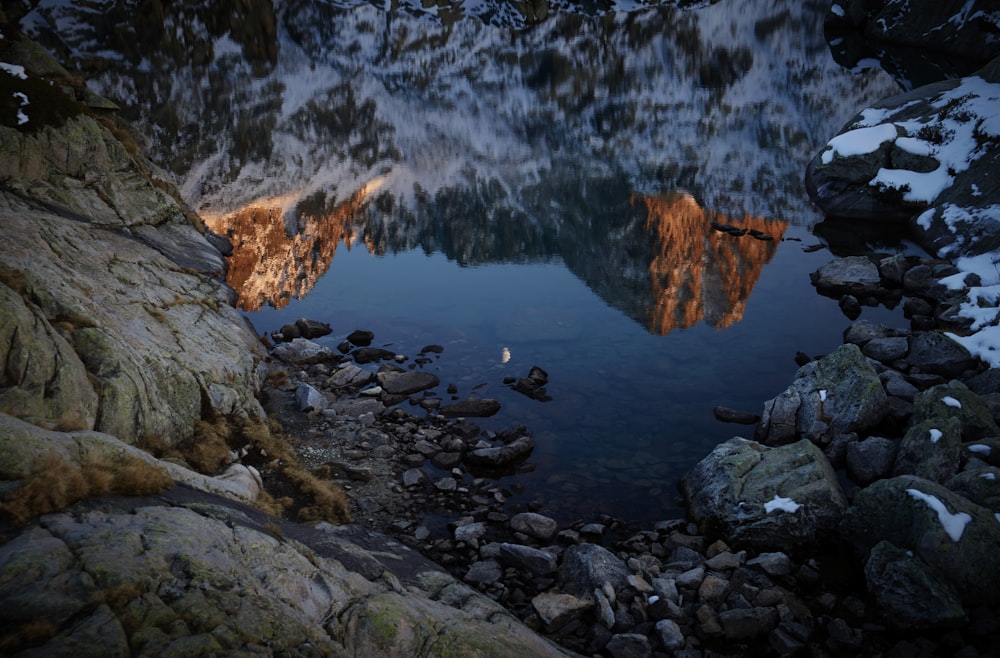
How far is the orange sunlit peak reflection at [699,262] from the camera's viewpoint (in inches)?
1104

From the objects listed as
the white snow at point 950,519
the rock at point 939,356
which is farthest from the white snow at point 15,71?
the rock at point 939,356

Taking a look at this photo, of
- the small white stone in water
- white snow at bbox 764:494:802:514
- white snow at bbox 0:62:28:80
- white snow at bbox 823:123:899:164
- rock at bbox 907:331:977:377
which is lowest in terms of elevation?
white snow at bbox 764:494:802:514

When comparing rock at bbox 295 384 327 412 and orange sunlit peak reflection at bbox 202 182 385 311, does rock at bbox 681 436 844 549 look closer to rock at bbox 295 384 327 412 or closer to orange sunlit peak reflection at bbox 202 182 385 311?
rock at bbox 295 384 327 412

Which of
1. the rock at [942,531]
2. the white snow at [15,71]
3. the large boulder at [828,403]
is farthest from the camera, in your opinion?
the white snow at [15,71]

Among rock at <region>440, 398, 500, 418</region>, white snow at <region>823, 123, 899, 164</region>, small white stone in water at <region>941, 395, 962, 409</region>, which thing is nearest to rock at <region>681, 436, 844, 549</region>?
small white stone in water at <region>941, 395, 962, 409</region>

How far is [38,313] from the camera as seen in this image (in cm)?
1148

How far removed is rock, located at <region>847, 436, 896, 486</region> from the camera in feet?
49.0

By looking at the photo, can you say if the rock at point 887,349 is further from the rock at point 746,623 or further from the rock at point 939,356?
the rock at point 746,623

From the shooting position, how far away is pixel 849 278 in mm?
29500

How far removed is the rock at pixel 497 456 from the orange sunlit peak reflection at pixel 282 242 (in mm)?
14950

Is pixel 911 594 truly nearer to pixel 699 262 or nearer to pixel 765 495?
pixel 765 495

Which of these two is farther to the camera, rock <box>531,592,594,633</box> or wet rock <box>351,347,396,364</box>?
wet rock <box>351,347,396,364</box>

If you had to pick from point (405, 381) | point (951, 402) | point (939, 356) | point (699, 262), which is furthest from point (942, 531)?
point (699, 262)

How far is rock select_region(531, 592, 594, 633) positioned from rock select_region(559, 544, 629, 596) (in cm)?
35
